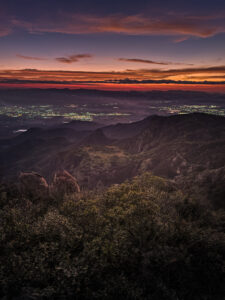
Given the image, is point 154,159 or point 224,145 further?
point 154,159

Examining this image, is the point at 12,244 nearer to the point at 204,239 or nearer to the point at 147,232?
the point at 147,232

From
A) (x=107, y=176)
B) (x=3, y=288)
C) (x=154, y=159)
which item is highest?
(x=3, y=288)

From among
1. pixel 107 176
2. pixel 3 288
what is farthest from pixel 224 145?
pixel 3 288

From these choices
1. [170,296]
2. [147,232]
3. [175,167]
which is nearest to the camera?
[170,296]

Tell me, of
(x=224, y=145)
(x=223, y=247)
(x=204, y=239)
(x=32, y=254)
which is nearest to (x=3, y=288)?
(x=32, y=254)

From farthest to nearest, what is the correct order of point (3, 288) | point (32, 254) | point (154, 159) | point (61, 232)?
1. point (154, 159)
2. point (61, 232)
3. point (32, 254)
4. point (3, 288)

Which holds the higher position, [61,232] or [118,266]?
[61,232]
